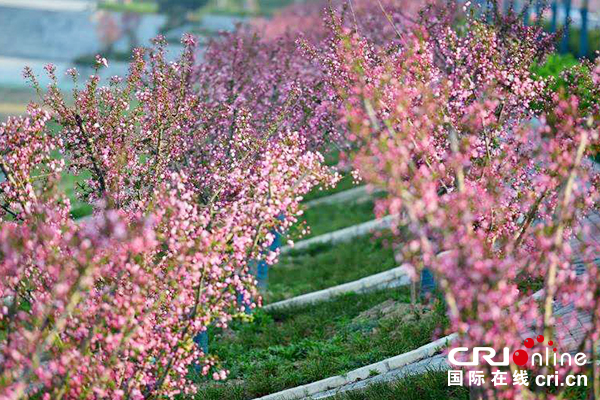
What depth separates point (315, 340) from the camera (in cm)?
1648

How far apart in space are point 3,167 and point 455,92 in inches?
268

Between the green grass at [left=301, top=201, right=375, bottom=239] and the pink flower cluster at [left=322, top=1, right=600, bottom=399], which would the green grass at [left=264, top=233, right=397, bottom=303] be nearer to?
the green grass at [left=301, top=201, right=375, bottom=239]

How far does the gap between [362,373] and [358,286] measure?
521 centimetres

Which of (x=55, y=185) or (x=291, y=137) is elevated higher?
(x=291, y=137)

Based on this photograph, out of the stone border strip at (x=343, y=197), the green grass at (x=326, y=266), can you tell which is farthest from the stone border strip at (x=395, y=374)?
the stone border strip at (x=343, y=197)

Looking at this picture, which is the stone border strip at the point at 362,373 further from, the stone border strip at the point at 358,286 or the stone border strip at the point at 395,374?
the stone border strip at the point at 358,286

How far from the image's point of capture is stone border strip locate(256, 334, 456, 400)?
13859 millimetres

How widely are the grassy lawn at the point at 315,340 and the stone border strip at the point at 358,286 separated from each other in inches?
15.7

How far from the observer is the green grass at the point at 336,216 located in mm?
24766

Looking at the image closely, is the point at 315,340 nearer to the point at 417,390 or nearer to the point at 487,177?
the point at 417,390

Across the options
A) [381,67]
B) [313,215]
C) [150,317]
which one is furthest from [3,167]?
[313,215]

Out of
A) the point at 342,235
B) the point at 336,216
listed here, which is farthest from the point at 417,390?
the point at 336,216

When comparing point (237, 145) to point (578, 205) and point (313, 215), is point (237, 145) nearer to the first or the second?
point (578, 205)

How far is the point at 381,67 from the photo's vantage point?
1454 cm
